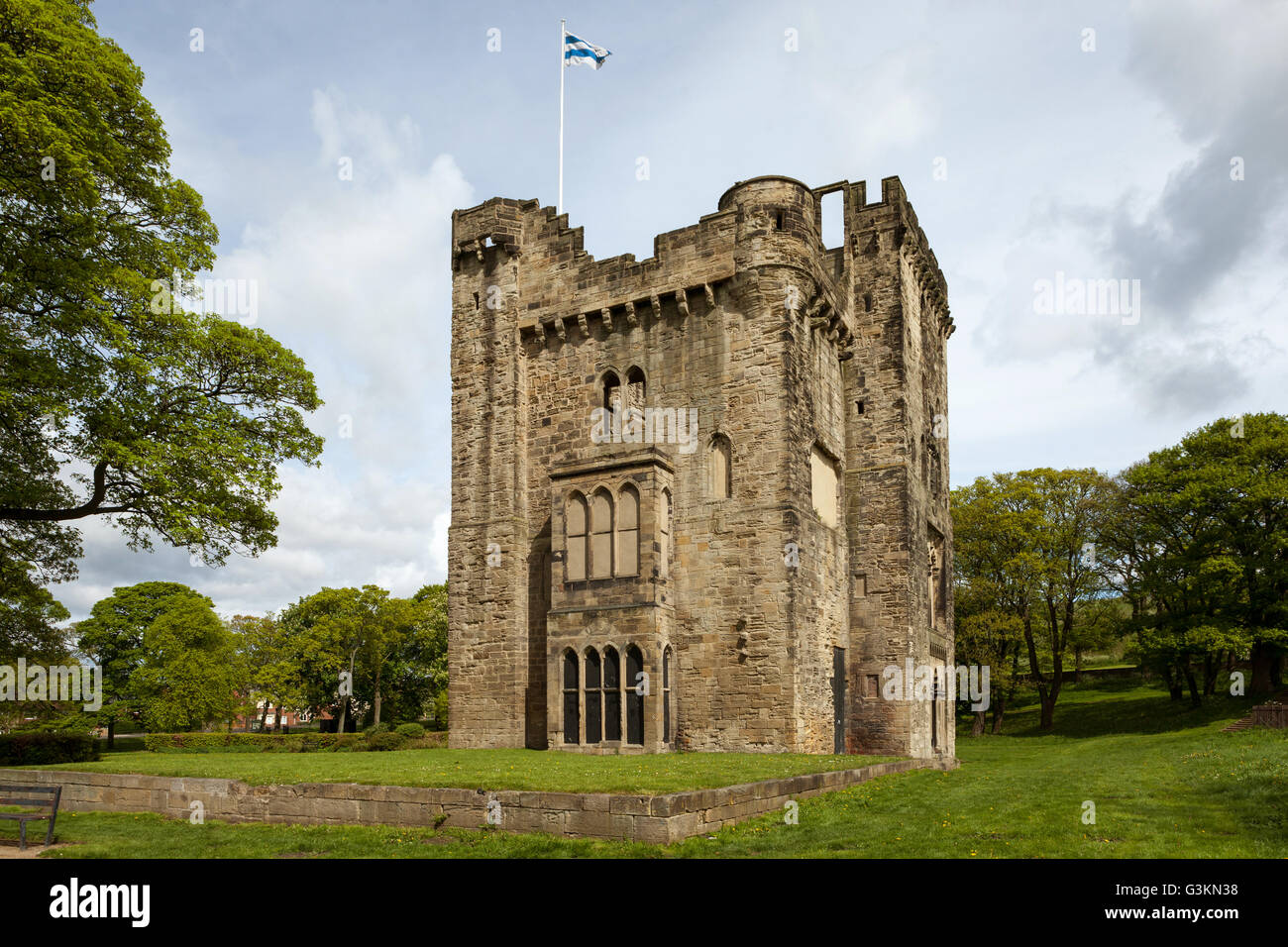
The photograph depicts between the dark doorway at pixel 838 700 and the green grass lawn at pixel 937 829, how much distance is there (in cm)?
504

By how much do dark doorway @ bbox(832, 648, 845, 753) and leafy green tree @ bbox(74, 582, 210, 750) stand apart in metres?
44.1

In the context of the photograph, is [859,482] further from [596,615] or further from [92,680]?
[92,680]

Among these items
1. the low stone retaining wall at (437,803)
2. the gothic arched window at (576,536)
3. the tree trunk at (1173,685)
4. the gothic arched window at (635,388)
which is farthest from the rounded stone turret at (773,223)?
the tree trunk at (1173,685)

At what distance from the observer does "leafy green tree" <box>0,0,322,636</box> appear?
18906mm

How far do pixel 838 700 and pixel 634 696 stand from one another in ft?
21.5

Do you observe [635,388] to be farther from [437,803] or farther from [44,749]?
[44,749]

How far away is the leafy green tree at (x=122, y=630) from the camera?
184 feet

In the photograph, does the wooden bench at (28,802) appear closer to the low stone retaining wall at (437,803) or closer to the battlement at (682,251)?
the low stone retaining wall at (437,803)

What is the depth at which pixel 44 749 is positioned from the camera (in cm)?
2462

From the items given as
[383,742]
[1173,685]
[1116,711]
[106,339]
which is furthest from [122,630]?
[1173,685]

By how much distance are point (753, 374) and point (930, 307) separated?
12194 millimetres
